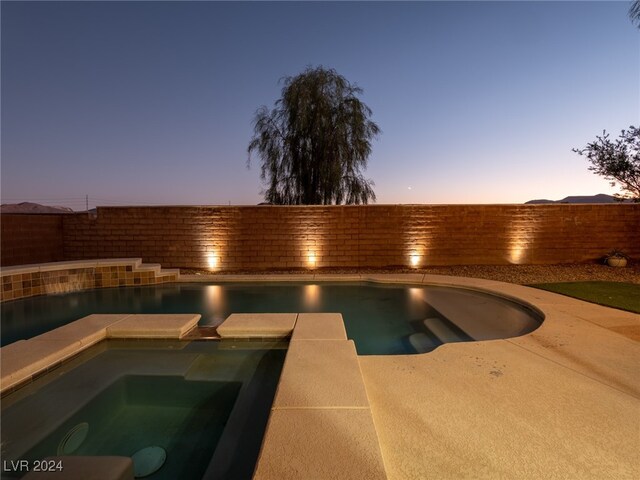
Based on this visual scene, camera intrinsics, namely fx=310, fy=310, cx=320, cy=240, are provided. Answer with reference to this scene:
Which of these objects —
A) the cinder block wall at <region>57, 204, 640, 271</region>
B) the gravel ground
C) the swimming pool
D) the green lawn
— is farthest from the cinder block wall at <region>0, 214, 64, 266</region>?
the green lawn

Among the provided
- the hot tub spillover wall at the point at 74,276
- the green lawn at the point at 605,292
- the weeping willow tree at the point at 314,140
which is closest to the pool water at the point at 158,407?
the hot tub spillover wall at the point at 74,276

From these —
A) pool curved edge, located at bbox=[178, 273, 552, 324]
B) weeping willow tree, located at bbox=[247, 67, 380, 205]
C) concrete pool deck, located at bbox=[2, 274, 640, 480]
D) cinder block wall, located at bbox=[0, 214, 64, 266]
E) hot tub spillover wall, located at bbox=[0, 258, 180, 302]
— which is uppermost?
weeping willow tree, located at bbox=[247, 67, 380, 205]

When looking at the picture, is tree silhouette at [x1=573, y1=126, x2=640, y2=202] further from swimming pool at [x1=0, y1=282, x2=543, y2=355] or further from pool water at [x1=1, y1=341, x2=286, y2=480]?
pool water at [x1=1, y1=341, x2=286, y2=480]

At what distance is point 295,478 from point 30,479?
1.08 meters

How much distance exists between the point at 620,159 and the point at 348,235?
7.22 metres

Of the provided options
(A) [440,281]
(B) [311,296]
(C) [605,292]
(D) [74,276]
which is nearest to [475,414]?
(B) [311,296]

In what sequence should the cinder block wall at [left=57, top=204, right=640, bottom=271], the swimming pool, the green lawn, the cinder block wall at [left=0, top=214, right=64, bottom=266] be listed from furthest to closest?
the cinder block wall at [left=57, top=204, right=640, bottom=271]
the cinder block wall at [left=0, top=214, right=64, bottom=266]
the green lawn
the swimming pool

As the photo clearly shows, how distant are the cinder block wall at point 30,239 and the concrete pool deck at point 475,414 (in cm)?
838

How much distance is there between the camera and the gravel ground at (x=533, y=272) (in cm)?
695

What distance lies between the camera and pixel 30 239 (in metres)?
7.93

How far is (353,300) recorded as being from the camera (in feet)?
20.0

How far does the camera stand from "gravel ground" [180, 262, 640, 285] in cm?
695

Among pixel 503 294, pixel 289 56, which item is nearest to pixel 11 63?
pixel 289 56

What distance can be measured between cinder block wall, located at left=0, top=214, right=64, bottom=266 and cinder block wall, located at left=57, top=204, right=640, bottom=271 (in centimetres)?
23
